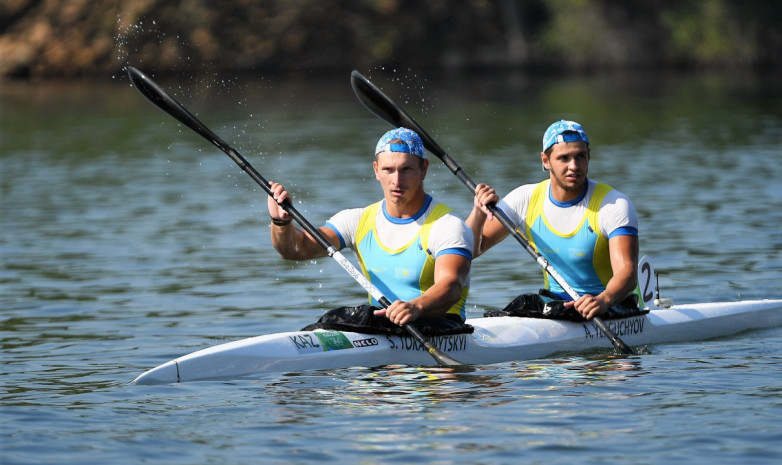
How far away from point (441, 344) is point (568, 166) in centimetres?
187

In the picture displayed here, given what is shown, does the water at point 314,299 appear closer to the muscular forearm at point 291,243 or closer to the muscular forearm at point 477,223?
the muscular forearm at point 291,243

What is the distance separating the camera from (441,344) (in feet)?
33.9

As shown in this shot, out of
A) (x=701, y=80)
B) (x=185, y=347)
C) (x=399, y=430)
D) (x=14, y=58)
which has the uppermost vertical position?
(x=14, y=58)

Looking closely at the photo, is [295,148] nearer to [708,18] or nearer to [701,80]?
[701,80]

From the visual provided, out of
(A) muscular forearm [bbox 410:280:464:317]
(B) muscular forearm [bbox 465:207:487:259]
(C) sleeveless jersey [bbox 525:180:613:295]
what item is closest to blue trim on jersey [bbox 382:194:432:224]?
(A) muscular forearm [bbox 410:280:464:317]

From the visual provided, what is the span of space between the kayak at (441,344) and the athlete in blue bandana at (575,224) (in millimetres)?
322

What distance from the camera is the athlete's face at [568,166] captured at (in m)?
11.0

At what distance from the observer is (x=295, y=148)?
30953 millimetres

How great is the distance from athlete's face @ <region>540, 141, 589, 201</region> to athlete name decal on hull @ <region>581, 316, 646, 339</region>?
106 cm

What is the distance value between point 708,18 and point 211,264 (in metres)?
43.8

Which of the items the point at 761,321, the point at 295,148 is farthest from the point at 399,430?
the point at 295,148

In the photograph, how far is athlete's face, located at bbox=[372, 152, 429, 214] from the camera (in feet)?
32.9

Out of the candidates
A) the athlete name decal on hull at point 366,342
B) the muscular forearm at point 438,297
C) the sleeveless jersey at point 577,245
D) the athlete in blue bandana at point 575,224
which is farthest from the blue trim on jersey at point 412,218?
the sleeveless jersey at point 577,245

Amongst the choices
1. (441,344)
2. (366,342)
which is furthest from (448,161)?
(366,342)
